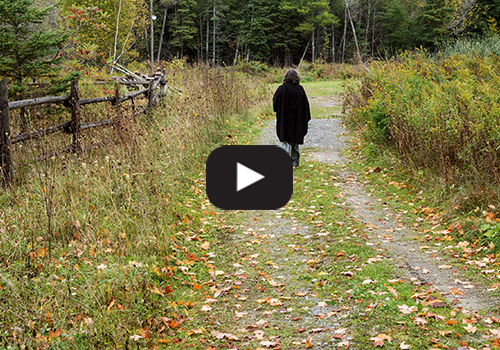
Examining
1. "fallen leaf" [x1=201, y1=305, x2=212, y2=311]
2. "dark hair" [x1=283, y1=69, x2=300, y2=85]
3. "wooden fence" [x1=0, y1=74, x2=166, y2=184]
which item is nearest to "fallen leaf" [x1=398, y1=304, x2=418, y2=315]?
"fallen leaf" [x1=201, y1=305, x2=212, y2=311]

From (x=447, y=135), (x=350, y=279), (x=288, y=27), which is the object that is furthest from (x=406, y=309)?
(x=288, y=27)

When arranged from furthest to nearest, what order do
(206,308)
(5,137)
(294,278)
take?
1. (5,137)
2. (294,278)
3. (206,308)

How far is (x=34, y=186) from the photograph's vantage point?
7754 mm

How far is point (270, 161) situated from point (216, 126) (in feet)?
30.9

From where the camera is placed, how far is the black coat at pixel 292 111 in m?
10.1

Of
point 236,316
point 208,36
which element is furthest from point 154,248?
point 208,36

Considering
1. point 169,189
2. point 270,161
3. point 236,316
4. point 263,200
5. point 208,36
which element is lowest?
point 236,316

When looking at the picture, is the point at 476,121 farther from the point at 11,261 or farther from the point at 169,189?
the point at 11,261

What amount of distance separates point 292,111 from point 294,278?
5183mm

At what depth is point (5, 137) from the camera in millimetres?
7734

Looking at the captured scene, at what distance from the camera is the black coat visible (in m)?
10.1

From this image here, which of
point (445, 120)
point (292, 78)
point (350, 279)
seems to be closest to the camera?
point (350, 279)
